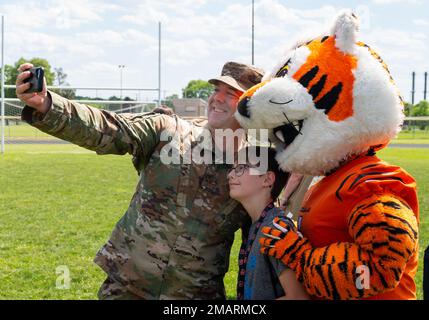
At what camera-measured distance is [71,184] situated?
11250mm

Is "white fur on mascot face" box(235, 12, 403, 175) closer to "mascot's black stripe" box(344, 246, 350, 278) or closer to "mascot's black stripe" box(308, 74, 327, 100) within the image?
"mascot's black stripe" box(308, 74, 327, 100)

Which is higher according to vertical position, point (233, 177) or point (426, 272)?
point (233, 177)

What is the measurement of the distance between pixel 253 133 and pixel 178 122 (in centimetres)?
57

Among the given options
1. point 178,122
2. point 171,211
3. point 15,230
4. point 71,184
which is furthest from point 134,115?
point 71,184

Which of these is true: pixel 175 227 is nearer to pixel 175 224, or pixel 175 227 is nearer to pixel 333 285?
pixel 175 224

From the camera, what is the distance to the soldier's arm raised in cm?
217

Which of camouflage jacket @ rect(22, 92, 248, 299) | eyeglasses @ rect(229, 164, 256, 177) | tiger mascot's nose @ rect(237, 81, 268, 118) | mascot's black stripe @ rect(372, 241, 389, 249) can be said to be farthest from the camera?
camouflage jacket @ rect(22, 92, 248, 299)

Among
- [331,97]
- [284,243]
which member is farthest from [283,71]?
[284,243]

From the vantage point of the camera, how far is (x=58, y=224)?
7.43 metres

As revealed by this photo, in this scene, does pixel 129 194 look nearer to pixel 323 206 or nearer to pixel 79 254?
pixel 79 254

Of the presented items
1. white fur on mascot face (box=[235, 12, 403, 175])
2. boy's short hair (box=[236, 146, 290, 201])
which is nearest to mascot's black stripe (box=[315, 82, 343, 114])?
white fur on mascot face (box=[235, 12, 403, 175])

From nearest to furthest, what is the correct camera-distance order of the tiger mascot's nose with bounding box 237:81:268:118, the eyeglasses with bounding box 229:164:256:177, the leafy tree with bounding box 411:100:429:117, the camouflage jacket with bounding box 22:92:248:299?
the tiger mascot's nose with bounding box 237:81:268:118 < the eyeglasses with bounding box 229:164:256:177 < the camouflage jacket with bounding box 22:92:248:299 < the leafy tree with bounding box 411:100:429:117

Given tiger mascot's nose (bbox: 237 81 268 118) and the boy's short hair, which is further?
the boy's short hair

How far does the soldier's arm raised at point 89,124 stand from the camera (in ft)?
7.11
